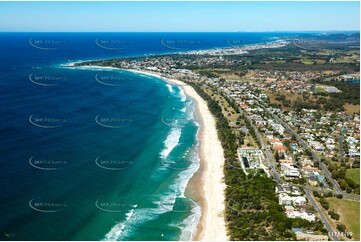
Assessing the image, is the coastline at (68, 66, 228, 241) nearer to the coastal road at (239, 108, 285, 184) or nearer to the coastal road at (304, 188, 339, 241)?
the coastal road at (239, 108, 285, 184)

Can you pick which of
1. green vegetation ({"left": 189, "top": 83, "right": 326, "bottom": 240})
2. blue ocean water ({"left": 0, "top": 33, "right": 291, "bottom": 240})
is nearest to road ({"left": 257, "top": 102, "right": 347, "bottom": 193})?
green vegetation ({"left": 189, "top": 83, "right": 326, "bottom": 240})

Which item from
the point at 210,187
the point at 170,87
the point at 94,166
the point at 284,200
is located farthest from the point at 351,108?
the point at 94,166

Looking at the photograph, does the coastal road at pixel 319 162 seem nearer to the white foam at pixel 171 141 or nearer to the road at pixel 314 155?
the road at pixel 314 155

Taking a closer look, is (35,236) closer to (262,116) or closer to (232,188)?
(232,188)

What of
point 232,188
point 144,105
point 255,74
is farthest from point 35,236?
point 255,74

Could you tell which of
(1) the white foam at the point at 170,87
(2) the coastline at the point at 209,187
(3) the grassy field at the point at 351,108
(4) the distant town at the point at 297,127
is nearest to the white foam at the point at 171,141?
(2) the coastline at the point at 209,187
